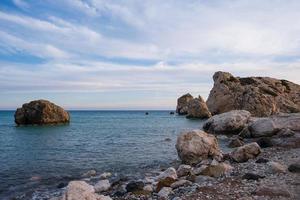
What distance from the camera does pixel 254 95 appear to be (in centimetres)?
8100

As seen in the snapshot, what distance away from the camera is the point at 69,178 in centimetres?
2484

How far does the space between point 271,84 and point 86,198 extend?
85.4 meters

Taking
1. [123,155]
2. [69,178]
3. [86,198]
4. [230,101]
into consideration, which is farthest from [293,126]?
[230,101]

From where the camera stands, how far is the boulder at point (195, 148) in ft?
91.1

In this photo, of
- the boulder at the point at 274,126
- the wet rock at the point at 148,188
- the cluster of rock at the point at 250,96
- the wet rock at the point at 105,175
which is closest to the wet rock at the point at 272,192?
the wet rock at the point at 148,188

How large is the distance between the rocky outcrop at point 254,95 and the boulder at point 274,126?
113 feet

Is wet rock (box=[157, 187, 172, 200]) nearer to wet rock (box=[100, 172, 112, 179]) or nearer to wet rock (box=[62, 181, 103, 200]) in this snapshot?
wet rock (box=[62, 181, 103, 200])

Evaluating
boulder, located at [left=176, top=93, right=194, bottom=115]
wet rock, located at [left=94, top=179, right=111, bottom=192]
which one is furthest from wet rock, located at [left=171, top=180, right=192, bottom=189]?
boulder, located at [left=176, top=93, right=194, bottom=115]

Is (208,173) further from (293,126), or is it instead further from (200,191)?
(293,126)

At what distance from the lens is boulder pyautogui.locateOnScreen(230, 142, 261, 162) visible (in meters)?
25.9

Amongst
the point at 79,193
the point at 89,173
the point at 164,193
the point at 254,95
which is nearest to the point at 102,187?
the point at 164,193

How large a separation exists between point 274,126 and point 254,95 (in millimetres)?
42889

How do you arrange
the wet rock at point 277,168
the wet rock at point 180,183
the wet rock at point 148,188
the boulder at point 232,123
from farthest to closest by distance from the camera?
the boulder at point 232,123
the wet rock at point 277,168
the wet rock at point 180,183
the wet rock at point 148,188

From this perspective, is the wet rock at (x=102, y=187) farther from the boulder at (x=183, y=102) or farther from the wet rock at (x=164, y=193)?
the boulder at (x=183, y=102)
